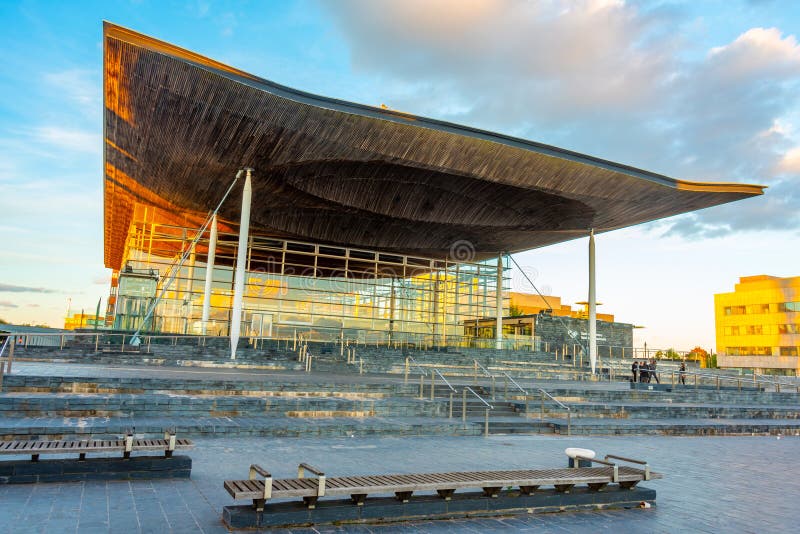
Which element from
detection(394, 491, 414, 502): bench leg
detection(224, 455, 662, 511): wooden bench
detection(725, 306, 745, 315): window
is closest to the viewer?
detection(224, 455, 662, 511): wooden bench

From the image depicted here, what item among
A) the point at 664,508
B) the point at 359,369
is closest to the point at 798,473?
the point at 664,508

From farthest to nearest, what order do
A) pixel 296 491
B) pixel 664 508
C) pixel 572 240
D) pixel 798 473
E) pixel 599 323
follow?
pixel 599 323
pixel 572 240
pixel 798 473
pixel 664 508
pixel 296 491

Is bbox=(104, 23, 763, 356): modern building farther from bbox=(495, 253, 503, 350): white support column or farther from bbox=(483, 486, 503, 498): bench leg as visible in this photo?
bbox=(483, 486, 503, 498): bench leg

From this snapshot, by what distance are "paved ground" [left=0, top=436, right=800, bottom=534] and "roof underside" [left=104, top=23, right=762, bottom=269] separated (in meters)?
13.1

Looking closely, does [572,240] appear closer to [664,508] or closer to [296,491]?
[664,508]

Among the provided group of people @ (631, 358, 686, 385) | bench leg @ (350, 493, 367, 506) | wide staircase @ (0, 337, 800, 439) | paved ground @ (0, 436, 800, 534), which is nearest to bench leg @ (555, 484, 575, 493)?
paved ground @ (0, 436, 800, 534)

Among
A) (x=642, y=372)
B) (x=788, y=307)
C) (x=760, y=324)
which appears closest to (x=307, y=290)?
(x=642, y=372)

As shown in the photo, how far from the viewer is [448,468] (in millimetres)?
8312

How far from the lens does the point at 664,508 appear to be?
21.9 feet

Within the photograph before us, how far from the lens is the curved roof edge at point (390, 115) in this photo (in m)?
17.4

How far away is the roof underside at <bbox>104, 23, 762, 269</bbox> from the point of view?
19.8 meters

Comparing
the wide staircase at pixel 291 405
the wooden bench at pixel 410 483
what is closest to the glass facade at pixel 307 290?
the wide staircase at pixel 291 405

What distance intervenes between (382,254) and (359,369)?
18396 millimetres

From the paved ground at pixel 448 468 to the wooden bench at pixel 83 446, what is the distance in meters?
0.37
